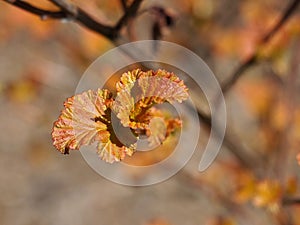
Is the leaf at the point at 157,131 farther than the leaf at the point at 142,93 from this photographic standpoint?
Yes

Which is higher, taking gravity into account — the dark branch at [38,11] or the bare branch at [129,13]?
the bare branch at [129,13]

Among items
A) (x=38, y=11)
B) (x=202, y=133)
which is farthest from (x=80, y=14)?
(x=202, y=133)

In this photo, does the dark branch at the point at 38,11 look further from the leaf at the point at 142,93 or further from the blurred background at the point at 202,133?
the leaf at the point at 142,93

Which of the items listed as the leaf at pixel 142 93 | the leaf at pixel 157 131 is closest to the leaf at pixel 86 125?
the leaf at pixel 142 93

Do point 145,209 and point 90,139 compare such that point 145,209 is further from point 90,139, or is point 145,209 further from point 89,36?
point 90,139

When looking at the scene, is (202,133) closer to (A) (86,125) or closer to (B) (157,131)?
(B) (157,131)

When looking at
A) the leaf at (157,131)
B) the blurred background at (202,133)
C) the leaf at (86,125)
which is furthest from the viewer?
the blurred background at (202,133)

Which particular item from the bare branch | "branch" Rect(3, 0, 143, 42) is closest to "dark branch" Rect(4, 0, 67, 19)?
"branch" Rect(3, 0, 143, 42)

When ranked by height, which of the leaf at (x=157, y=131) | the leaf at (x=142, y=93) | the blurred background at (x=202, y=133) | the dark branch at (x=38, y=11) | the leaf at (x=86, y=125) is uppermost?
the leaf at (x=142, y=93)
